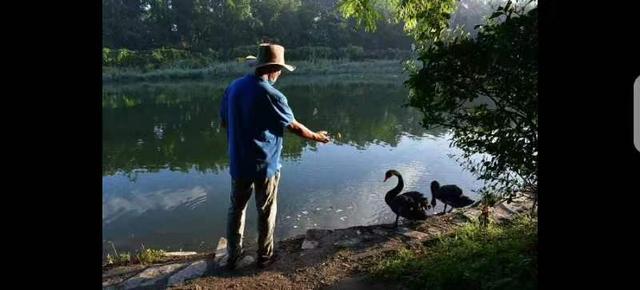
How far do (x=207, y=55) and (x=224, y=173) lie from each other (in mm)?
31646

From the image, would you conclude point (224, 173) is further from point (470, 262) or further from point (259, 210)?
point (470, 262)

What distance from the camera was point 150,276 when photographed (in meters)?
4.16

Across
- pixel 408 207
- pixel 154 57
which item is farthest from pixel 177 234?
pixel 154 57

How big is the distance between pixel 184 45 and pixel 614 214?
149ft

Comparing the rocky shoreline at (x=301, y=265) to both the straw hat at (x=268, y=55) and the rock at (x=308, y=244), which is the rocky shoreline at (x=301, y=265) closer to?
the rock at (x=308, y=244)

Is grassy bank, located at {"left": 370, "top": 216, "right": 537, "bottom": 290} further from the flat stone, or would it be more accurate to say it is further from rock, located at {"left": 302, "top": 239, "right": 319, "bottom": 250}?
the flat stone

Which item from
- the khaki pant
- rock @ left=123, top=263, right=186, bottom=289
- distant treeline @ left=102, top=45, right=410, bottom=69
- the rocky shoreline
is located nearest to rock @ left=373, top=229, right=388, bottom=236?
the rocky shoreline

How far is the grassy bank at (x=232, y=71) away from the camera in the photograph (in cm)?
3419

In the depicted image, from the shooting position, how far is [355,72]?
3841 centimetres

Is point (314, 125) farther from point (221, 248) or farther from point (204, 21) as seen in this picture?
point (204, 21)

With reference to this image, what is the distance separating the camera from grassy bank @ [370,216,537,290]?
317 centimetres

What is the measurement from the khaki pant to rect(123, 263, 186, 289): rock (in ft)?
1.82

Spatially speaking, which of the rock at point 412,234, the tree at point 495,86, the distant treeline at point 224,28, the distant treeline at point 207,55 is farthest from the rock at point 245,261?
the distant treeline at point 224,28
